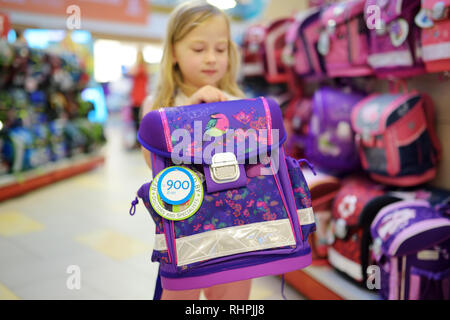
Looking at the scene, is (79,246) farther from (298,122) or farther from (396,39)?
(396,39)

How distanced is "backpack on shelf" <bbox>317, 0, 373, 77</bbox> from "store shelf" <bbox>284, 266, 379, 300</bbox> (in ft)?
3.33

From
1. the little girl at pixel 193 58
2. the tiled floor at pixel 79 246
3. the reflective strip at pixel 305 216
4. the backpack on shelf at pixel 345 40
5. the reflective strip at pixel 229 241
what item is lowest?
the tiled floor at pixel 79 246

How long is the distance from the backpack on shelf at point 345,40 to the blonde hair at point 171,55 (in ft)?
2.91

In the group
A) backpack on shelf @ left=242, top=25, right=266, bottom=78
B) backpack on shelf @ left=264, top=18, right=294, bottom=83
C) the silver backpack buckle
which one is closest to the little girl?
the silver backpack buckle

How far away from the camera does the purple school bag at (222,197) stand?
1.03 m

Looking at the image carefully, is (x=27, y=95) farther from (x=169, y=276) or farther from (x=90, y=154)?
(x=169, y=276)

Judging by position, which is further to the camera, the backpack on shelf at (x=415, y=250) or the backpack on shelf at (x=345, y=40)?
the backpack on shelf at (x=345, y=40)

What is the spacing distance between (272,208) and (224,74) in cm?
54

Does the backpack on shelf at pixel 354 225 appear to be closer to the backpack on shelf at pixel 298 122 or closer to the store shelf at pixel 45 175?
the backpack on shelf at pixel 298 122

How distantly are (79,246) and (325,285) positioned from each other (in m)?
1.67

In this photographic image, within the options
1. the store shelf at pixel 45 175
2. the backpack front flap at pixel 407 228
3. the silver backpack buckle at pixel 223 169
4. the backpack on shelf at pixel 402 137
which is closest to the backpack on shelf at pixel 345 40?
the backpack on shelf at pixel 402 137

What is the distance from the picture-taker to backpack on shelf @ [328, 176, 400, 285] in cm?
183
